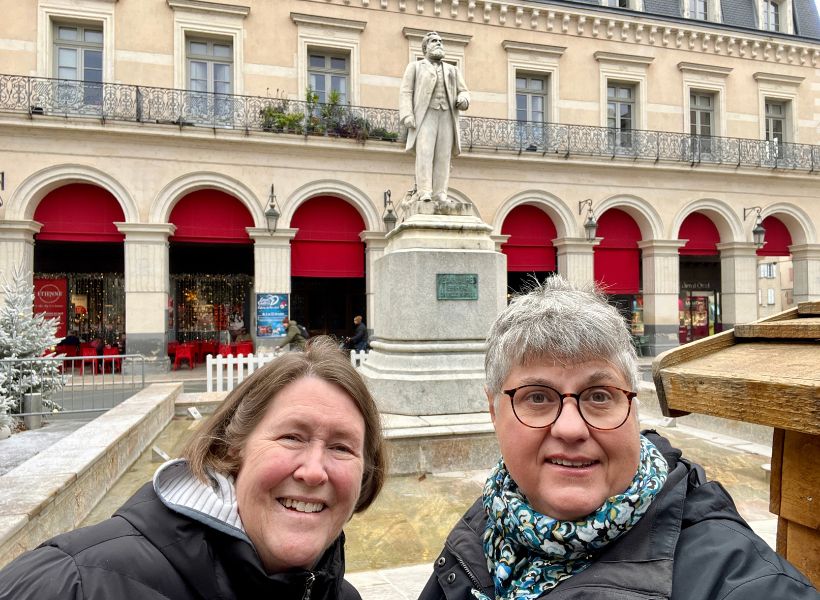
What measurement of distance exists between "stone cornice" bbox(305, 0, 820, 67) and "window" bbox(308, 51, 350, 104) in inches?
69.3

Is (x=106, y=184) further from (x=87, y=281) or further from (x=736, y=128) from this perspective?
(x=736, y=128)

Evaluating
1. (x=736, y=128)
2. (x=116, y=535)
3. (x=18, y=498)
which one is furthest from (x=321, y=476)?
(x=736, y=128)

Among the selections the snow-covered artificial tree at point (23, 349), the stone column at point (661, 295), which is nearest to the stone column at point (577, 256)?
the stone column at point (661, 295)

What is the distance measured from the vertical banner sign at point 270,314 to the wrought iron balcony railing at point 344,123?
535 cm

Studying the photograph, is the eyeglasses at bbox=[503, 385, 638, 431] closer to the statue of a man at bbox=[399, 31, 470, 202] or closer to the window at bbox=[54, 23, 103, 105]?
the statue of a man at bbox=[399, 31, 470, 202]

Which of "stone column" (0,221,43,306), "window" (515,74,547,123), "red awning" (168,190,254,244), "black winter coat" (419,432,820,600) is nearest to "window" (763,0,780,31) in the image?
"window" (515,74,547,123)

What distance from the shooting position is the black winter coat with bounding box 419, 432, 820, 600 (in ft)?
3.15

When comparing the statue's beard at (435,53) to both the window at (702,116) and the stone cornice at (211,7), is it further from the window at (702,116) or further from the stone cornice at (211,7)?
the window at (702,116)

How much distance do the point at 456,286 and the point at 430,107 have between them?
2.64 m

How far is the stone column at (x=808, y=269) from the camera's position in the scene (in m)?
20.2

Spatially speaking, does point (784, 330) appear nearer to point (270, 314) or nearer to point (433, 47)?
point (433, 47)

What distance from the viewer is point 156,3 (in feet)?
51.2

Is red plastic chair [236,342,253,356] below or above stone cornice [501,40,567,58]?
below

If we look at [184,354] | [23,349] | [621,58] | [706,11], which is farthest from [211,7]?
[706,11]
